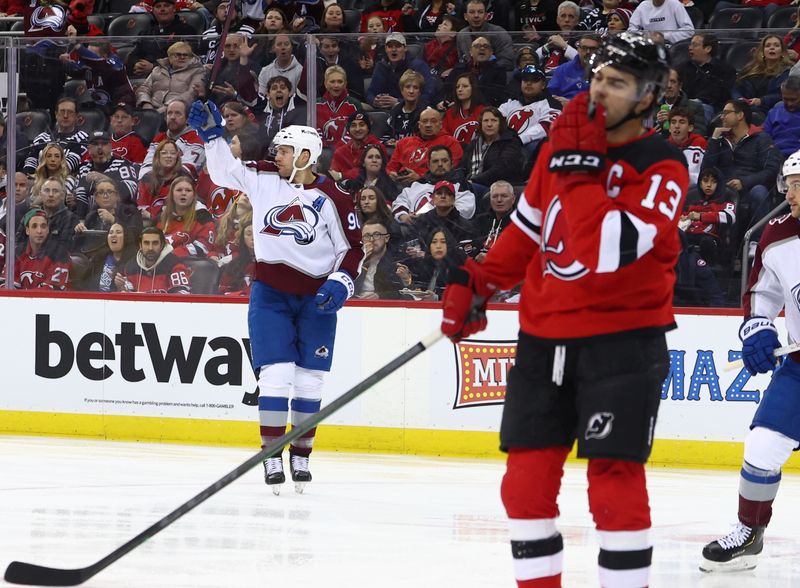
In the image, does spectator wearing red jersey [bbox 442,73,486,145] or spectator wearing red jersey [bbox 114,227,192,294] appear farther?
spectator wearing red jersey [bbox 114,227,192,294]

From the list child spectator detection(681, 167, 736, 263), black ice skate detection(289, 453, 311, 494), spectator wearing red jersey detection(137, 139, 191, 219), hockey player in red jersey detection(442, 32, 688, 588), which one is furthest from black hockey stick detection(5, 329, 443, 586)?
spectator wearing red jersey detection(137, 139, 191, 219)

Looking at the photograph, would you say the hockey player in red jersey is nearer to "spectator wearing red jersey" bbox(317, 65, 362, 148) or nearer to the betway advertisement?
the betway advertisement

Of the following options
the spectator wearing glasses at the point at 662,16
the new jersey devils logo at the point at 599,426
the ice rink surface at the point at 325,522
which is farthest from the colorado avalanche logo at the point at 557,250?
the spectator wearing glasses at the point at 662,16

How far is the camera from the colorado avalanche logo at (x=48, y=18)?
9.18 metres

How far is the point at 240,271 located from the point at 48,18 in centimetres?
340

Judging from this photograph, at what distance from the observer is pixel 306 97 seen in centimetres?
674

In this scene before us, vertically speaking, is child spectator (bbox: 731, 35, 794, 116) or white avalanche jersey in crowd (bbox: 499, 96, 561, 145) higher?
child spectator (bbox: 731, 35, 794, 116)

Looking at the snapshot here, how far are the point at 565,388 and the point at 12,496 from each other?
2.96 meters

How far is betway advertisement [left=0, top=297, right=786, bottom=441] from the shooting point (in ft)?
20.6

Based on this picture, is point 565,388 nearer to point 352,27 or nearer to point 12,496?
point 12,496

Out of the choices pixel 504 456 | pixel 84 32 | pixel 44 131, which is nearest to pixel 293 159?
pixel 504 456

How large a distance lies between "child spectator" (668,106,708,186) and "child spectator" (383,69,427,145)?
1236 mm

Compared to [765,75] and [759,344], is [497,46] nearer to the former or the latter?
[765,75]

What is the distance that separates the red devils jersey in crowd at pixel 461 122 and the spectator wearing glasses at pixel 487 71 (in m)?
0.08
